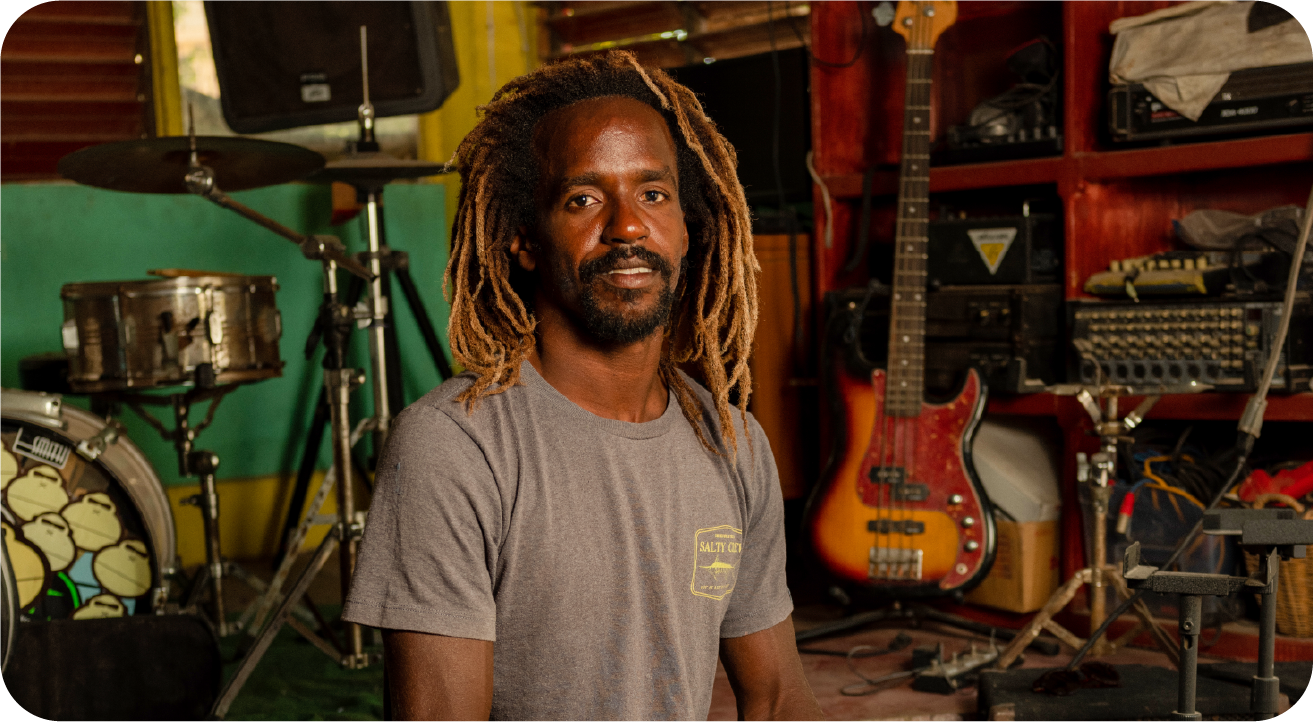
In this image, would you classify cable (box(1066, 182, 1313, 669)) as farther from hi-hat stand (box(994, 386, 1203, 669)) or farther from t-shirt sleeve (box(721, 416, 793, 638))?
t-shirt sleeve (box(721, 416, 793, 638))

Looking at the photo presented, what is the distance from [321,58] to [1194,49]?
2.70 m

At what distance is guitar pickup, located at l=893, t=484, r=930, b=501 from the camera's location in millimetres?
3270

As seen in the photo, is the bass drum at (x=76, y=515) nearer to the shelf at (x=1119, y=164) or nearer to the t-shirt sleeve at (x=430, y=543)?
the t-shirt sleeve at (x=430, y=543)

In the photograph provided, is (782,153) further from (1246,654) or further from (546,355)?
(546,355)

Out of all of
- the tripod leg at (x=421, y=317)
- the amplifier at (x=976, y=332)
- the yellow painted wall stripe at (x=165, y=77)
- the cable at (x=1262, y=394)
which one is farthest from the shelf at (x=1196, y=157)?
the yellow painted wall stripe at (x=165, y=77)

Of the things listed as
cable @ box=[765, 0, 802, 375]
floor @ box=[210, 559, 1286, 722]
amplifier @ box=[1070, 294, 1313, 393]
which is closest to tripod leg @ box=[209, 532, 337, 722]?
floor @ box=[210, 559, 1286, 722]

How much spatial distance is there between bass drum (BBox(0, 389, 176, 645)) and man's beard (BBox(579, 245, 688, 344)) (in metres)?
2.31

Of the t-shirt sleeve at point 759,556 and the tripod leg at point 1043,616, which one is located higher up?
the t-shirt sleeve at point 759,556

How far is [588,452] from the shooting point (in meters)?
1.44

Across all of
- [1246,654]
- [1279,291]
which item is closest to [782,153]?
[1279,291]

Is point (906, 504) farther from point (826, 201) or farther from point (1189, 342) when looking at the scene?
point (826, 201)

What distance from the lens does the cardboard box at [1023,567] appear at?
3348 millimetres

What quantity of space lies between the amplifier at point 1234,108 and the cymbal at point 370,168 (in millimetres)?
2018

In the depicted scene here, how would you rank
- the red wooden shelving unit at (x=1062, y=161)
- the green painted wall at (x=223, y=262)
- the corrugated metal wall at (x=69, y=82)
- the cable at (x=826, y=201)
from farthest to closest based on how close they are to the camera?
the corrugated metal wall at (x=69, y=82) < the green painted wall at (x=223, y=262) < the cable at (x=826, y=201) < the red wooden shelving unit at (x=1062, y=161)
